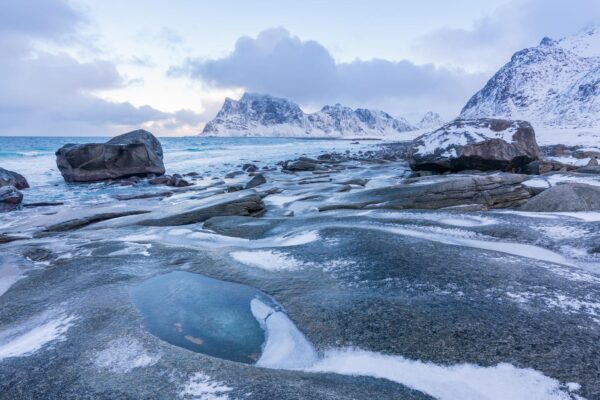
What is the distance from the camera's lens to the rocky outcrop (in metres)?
8.05

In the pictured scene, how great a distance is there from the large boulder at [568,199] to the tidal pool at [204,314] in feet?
18.4

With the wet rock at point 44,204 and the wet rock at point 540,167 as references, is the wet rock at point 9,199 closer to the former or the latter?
the wet rock at point 44,204

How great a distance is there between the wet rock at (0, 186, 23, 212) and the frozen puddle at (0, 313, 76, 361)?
36.4 feet

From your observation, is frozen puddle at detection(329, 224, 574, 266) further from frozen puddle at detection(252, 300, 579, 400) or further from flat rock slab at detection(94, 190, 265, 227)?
flat rock slab at detection(94, 190, 265, 227)

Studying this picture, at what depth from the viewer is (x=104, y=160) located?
787 inches

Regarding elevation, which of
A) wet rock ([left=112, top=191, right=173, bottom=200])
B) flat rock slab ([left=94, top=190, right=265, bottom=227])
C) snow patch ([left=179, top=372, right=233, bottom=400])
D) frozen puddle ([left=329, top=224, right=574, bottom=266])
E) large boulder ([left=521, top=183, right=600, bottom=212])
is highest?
large boulder ([left=521, top=183, right=600, bottom=212])

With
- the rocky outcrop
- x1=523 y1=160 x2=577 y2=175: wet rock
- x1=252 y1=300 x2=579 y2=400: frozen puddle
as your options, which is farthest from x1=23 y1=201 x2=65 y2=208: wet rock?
x1=523 y1=160 x2=577 y2=175: wet rock

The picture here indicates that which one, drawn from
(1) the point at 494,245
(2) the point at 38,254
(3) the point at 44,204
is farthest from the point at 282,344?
(3) the point at 44,204

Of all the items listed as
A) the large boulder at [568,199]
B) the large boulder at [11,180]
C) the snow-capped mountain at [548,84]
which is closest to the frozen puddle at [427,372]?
the large boulder at [568,199]

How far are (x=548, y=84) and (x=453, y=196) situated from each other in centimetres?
13511

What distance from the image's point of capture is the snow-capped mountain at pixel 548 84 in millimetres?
90812

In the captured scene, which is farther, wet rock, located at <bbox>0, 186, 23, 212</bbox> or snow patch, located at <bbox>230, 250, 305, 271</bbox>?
wet rock, located at <bbox>0, 186, 23, 212</bbox>

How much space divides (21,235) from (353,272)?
7.61 meters

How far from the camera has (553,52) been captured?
127062 mm
